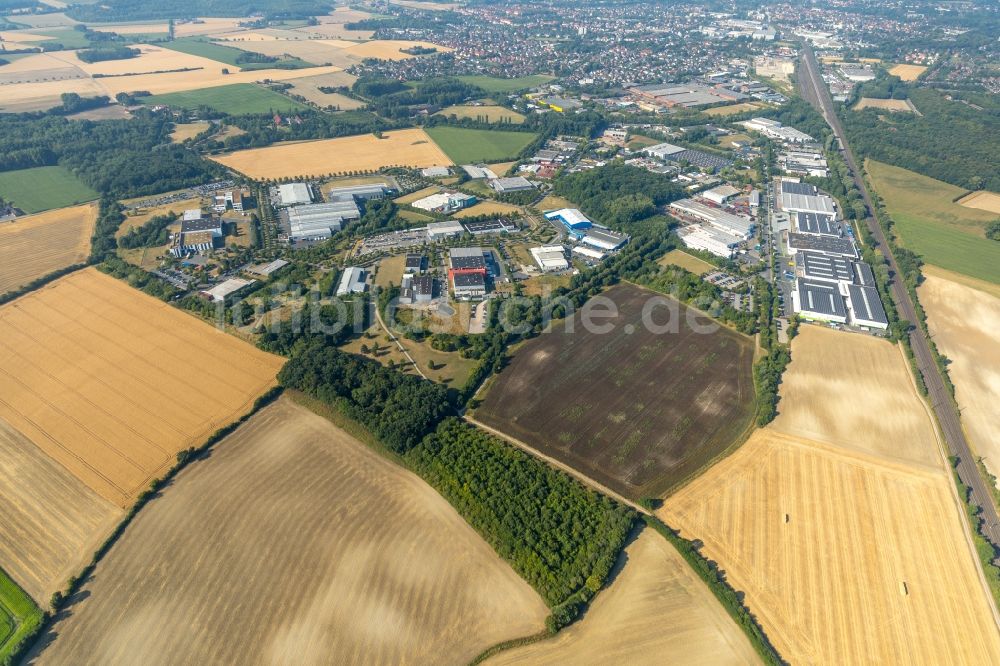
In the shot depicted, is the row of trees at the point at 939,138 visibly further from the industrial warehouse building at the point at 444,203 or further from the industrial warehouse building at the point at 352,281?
the industrial warehouse building at the point at 352,281

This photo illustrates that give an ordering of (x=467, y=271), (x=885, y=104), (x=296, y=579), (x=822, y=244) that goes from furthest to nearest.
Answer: (x=885, y=104) → (x=822, y=244) → (x=467, y=271) → (x=296, y=579)

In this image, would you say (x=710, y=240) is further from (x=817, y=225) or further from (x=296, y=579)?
(x=296, y=579)

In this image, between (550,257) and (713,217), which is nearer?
(550,257)

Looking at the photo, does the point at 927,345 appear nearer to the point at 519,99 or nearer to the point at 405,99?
the point at 519,99

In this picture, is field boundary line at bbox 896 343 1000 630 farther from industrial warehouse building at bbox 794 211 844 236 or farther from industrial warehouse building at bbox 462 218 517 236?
industrial warehouse building at bbox 462 218 517 236

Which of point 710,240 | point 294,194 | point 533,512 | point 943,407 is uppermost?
point 710,240

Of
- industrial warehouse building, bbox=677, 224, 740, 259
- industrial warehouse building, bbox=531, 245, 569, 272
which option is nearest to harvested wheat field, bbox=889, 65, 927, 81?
industrial warehouse building, bbox=677, 224, 740, 259

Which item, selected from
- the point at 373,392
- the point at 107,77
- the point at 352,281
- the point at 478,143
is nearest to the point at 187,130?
the point at 107,77

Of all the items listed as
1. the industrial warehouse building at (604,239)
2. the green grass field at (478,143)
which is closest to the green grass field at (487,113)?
the green grass field at (478,143)
